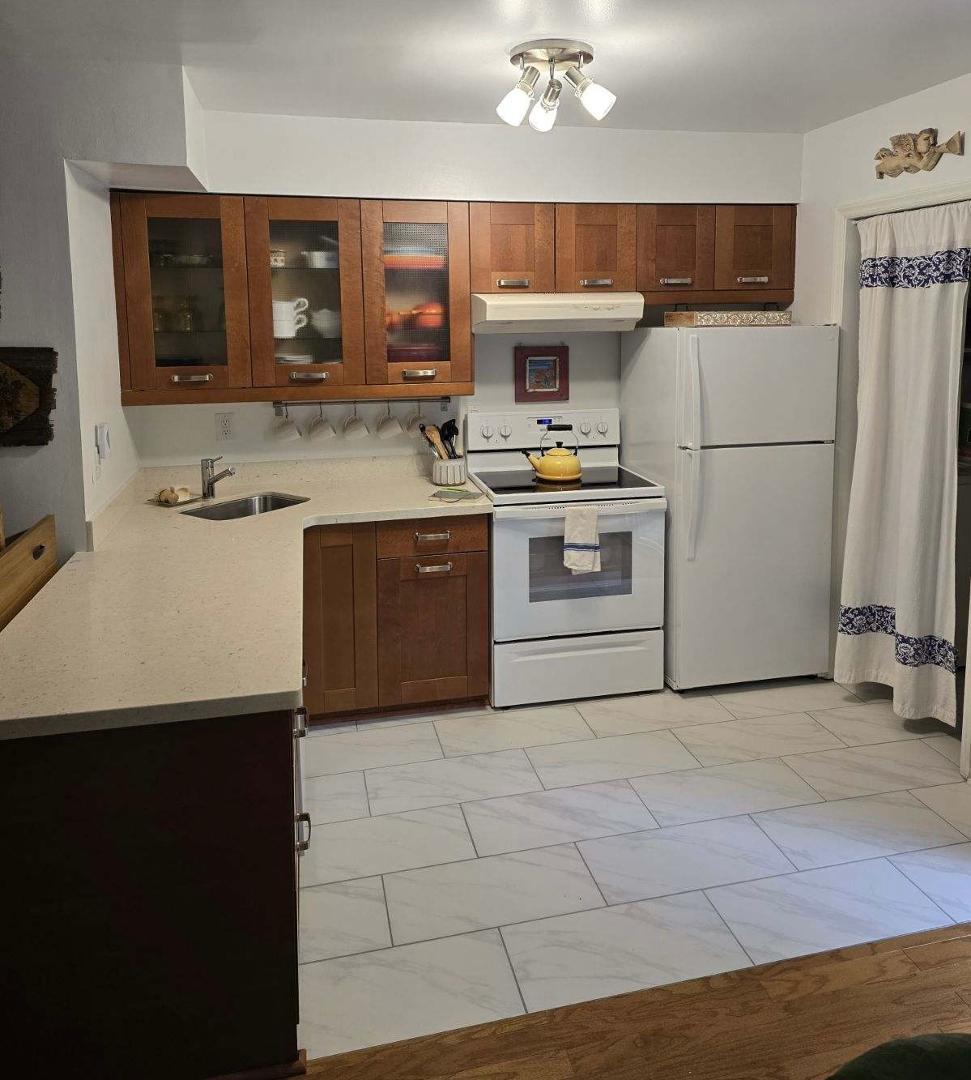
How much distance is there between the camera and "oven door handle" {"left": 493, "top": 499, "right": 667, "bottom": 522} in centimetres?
365

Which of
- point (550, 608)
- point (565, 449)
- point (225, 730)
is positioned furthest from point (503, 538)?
point (225, 730)

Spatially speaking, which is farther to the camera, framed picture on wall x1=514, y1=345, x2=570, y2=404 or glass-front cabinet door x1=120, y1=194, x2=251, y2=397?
framed picture on wall x1=514, y1=345, x2=570, y2=404

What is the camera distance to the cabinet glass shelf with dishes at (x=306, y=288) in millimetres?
3627

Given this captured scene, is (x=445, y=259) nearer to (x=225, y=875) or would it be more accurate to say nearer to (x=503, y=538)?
(x=503, y=538)

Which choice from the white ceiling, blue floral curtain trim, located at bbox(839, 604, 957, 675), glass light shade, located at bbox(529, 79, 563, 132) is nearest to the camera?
the white ceiling

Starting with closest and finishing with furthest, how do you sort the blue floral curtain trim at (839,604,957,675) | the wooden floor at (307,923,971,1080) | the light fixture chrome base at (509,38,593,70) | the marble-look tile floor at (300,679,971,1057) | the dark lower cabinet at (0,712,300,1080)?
the dark lower cabinet at (0,712,300,1080) < the wooden floor at (307,923,971,1080) < the marble-look tile floor at (300,679,971,1057) < the light fixture chrome base at (509,38,593,70) < the blue floral curtain trim at (839,604,957,675)

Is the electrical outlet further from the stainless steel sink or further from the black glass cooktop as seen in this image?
the black glass cooktop

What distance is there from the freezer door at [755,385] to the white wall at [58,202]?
2.00m

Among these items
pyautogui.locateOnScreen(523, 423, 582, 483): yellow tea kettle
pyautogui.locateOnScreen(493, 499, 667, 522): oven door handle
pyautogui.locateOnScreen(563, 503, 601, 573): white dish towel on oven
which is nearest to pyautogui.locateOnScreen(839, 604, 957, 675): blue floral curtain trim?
pyautogui.locateOnScreen(493, 499, 667, 522): oven door handle

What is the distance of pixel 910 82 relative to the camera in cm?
320

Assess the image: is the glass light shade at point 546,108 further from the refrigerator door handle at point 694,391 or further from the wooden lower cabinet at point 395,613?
the wooden lower cabinet at point 395,613

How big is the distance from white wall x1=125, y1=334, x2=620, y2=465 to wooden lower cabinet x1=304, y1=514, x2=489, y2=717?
0.67m

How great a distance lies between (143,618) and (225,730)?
603mm

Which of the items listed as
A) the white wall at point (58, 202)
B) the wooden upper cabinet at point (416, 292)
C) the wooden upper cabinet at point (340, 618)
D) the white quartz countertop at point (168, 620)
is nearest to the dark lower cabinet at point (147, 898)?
the white quartz countertop at point (168, 620)
